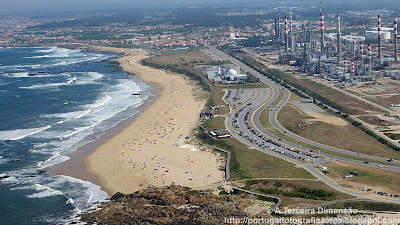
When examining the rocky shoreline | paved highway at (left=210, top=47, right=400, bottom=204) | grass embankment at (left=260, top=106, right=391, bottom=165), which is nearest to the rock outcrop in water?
the rocky shoreline

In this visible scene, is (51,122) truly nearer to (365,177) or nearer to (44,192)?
(44,192)

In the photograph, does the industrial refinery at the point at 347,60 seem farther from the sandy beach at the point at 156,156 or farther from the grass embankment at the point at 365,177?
the grass embankment at the point at 365,177

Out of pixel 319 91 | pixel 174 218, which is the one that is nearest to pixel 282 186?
pixel 174 218

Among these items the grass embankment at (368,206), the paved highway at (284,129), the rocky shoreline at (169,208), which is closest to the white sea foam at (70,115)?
Result: the paved highway at (284,129)

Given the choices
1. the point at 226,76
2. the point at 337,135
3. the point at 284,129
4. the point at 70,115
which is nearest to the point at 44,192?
the point at 70,115

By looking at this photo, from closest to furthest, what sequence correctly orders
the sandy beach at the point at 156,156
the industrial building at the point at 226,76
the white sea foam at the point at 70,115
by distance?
1. the sandy beach at the point at 156,156
2. the white sea foam at the point at 70,115
3. the industrial building at the point at 226,76

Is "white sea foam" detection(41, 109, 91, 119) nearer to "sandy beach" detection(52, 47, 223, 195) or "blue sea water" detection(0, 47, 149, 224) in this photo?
"blue sea water" detection(0, 47, 149, 224)
